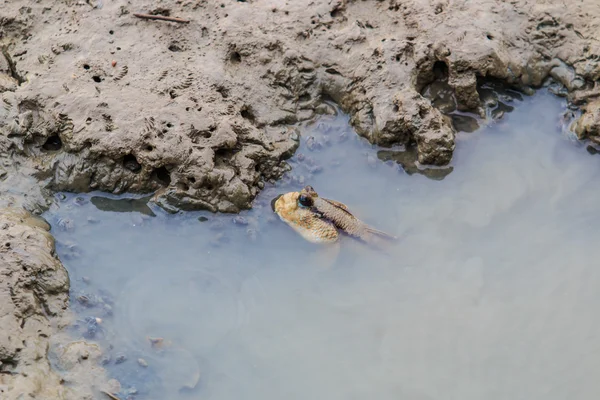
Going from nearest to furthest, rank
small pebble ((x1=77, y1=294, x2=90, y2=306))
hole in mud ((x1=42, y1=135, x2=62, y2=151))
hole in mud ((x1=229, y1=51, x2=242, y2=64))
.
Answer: small pebble ((x1=77, y1=294, x2=90, y2=306)), hole in mud ((x1=42, y1=135, x2=62, y2=151)), hole in mud ((x1=229, y1=51, x2=242, y2=64))

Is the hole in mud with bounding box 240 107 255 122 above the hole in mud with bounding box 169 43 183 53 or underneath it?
underneath

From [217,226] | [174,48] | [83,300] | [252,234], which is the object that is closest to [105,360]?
[83,300]

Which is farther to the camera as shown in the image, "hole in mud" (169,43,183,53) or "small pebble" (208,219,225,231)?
"hole in mud" (169,43,183,53)

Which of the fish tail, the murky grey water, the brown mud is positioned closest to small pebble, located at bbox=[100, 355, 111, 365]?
the murky grey water

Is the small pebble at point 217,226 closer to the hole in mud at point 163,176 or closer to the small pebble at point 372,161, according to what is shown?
the hole in mud at point 163,176

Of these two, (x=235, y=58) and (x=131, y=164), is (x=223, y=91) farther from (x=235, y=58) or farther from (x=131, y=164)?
(x=131, y=164)

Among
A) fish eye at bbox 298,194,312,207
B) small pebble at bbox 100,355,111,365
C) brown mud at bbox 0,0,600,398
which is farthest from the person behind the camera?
brown mud at bbox 0,0,600,398

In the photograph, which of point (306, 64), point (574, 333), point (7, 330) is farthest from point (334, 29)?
point (7, 330)

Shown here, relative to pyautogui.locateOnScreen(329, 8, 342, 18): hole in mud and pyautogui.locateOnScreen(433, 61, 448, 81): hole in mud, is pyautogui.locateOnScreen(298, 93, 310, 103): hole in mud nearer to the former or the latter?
pyautogui.locateOnScreen(329, 8, 342, 18): hole in mud
